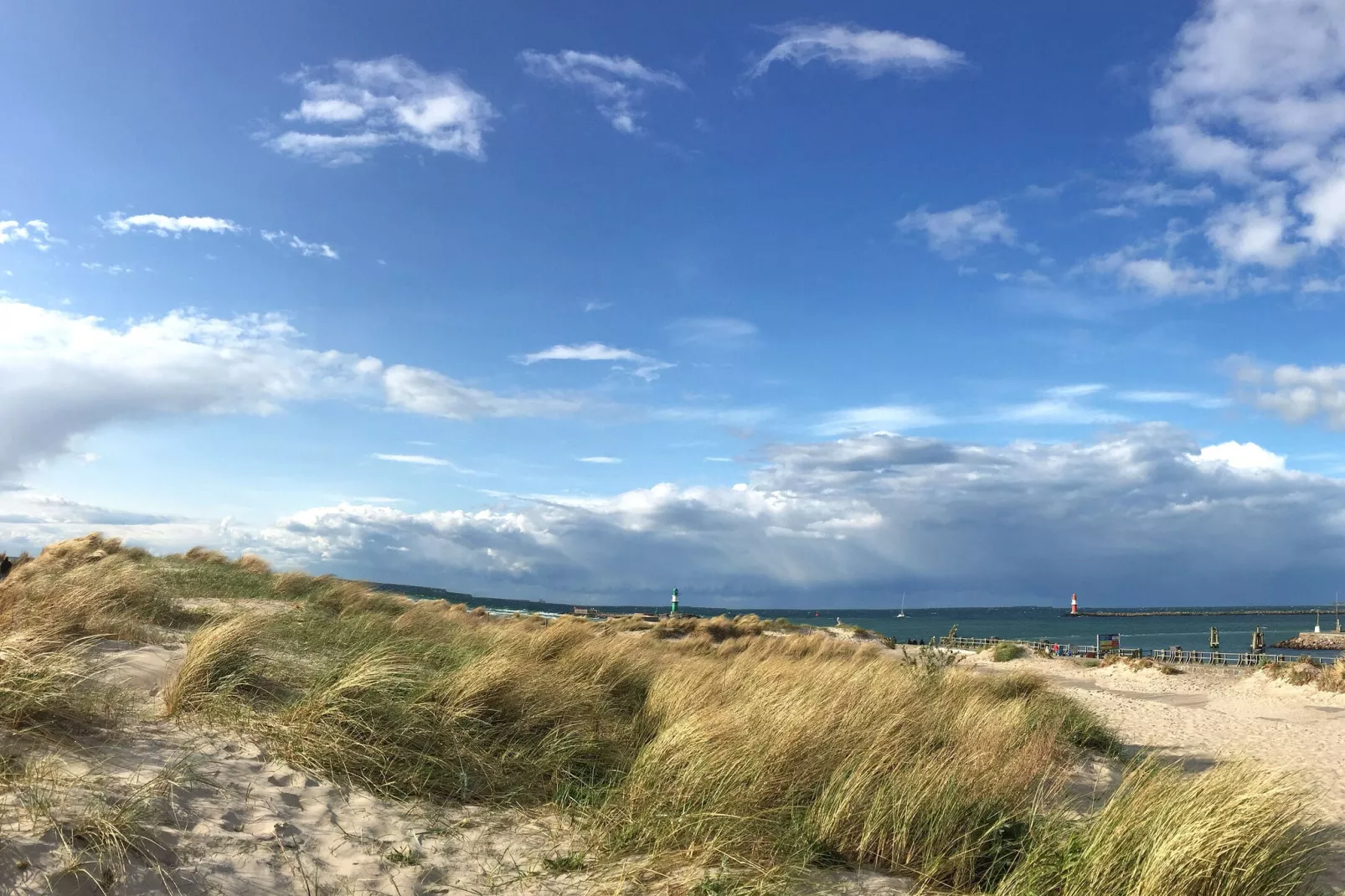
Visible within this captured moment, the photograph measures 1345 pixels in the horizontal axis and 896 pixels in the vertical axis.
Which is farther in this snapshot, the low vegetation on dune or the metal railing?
the metal railing

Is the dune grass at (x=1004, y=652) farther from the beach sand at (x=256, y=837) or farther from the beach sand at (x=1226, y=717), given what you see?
the beach sand at (x=256, y=837)

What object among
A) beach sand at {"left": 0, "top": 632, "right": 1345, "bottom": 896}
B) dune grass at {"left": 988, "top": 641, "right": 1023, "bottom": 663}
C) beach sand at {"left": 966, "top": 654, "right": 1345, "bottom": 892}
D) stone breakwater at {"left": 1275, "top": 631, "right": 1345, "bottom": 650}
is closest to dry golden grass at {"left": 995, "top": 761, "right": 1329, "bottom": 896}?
beach sand at {"left": 0, "top": 632, "right": 1345, "bottom": 896}

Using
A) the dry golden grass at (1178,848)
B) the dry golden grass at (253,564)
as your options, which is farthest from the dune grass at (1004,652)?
the dry golden grass at (1178,848)

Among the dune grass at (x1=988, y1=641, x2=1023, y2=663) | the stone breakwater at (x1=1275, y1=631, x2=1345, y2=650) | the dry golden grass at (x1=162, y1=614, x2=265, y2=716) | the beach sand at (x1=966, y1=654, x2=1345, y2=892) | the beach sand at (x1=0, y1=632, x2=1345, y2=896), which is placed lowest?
the stone breakwater at (x1=1275, y1=631, x2=1345, y2=650)

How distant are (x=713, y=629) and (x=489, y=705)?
80.9 feet

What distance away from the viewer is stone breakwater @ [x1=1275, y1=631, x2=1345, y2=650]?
219 ft

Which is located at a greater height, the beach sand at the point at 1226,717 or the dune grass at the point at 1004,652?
the beach sand at the point at 1226,717

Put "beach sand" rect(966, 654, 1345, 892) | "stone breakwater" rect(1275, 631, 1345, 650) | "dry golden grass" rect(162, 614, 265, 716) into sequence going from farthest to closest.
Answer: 1. "stone breakwater" rect(1275, 631, 1345, 650)
2. "beach sand" rect(966, 654, 1345, 892)
3. "dry golden grass" rect(162, 614, 265, 716)

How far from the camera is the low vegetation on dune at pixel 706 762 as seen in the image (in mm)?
4957

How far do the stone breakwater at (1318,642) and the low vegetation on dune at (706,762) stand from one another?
76206 millimetres

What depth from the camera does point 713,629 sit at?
31.0m

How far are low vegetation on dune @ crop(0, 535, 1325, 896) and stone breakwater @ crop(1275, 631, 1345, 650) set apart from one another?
7621cm

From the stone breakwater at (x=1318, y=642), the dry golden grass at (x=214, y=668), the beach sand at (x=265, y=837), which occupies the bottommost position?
the stone breakwater at (x=1318, y=642)

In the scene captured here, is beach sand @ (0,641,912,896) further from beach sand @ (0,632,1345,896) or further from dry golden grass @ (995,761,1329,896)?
dry golden grass @ (995,761,1329,896)
